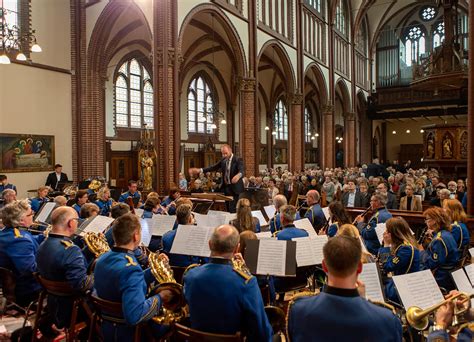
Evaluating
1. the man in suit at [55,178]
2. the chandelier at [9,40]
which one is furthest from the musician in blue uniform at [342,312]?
the man in suit at [55,178]

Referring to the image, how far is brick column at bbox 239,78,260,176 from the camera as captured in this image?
17.8 meters

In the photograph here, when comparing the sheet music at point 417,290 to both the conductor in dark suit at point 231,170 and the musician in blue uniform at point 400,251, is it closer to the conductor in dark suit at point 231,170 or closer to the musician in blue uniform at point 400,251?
the musician in blue uniform at point 400,251

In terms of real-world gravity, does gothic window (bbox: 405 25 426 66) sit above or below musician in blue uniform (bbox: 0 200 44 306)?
above

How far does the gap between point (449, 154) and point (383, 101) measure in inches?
711

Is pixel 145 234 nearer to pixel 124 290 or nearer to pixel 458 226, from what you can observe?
pixel 124 290

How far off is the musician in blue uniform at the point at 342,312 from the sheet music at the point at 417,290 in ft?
3.73

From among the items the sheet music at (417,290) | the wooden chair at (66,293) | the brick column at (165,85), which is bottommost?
the wooden chair at (66,293)

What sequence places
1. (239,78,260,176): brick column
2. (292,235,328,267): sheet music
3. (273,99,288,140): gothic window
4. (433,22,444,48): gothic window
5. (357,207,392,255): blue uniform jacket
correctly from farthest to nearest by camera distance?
(433,22,444,48): gothic window < (273,99,288,140): gothic window < (239,78,260,176): brick column < (357,207,392,255): blue uniform jacket < (292,235,328,267): sheet music

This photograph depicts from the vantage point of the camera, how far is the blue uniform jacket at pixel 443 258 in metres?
4.92

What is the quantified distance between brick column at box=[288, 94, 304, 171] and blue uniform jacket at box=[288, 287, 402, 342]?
66.9ft

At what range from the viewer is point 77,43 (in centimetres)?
1602

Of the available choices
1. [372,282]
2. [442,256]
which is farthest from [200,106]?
[372,282]

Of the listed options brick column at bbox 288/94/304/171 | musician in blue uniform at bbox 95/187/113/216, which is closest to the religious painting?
musician in blue uniform at bbox 95/187/113/216

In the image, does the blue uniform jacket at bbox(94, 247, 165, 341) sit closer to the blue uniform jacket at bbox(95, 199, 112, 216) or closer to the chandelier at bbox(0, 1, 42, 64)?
the blue uniform jacket at bbox(95, 199, 112, 216)
